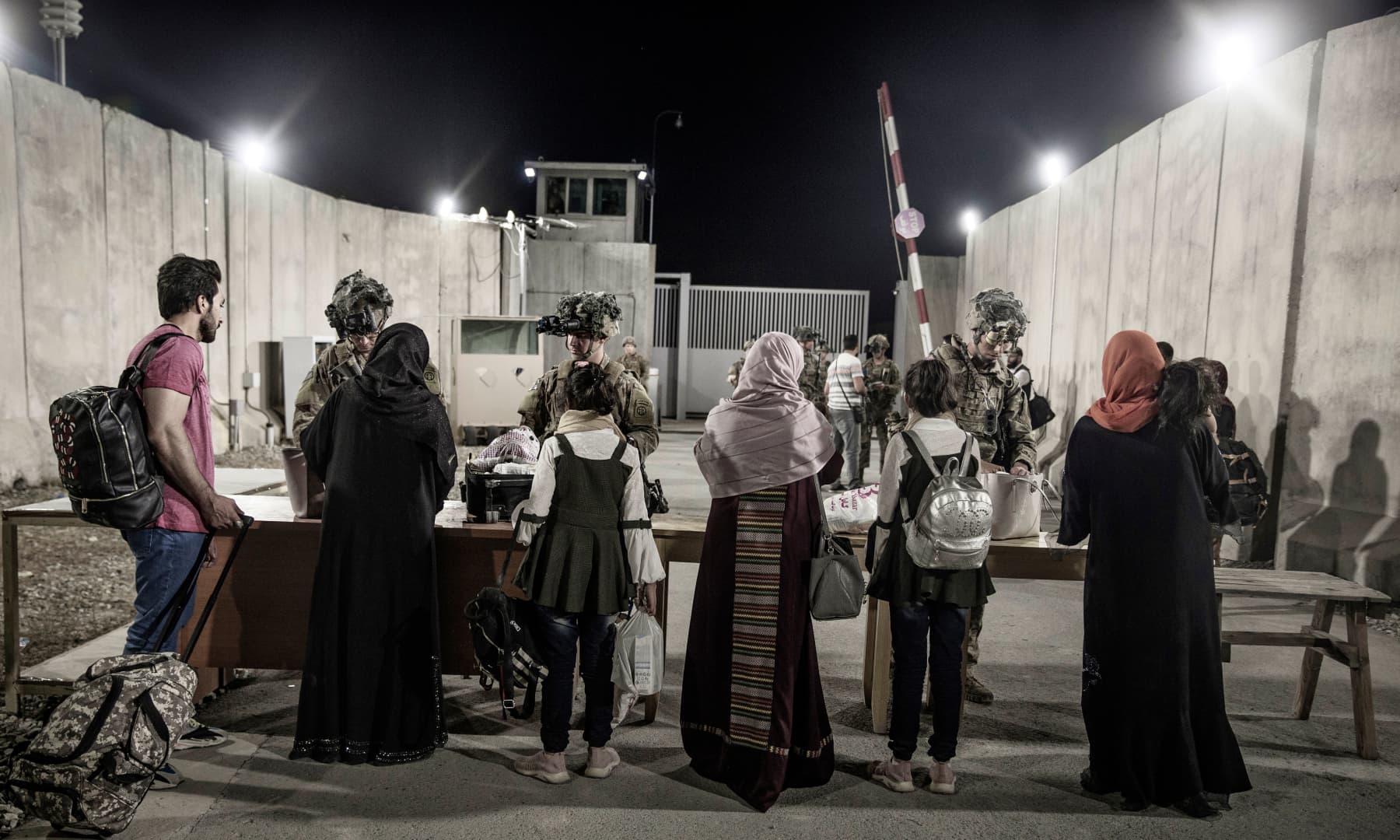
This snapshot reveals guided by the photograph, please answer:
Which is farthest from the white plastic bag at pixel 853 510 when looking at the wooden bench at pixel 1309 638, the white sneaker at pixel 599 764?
the white sneaker at pixel 599 764

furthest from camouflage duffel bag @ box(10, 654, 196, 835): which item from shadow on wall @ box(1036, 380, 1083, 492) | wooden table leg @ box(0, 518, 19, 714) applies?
shadow on wall @ box(1036, 380, 1083, 492)

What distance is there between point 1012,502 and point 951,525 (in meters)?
0.68

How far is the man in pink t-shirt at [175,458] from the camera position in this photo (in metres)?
3.04

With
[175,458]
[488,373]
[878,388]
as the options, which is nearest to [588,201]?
[488,373]

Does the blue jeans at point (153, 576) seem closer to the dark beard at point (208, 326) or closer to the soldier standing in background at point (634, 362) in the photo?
the dark beard at point (208, 326)

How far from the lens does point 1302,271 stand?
634 cm

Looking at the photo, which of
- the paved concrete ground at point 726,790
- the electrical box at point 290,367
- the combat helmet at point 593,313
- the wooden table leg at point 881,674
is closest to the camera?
the paved concrete ground at point 726,790

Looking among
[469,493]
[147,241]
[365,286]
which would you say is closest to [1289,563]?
[469,493]

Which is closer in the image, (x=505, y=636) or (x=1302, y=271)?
(x=505, y=636)

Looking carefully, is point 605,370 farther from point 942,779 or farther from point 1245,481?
point 1245,481

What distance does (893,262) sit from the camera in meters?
26.9

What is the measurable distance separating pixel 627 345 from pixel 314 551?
912 cm

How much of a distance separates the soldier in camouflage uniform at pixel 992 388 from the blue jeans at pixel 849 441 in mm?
4756

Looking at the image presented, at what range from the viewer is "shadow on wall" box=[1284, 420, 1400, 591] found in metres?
5.58
